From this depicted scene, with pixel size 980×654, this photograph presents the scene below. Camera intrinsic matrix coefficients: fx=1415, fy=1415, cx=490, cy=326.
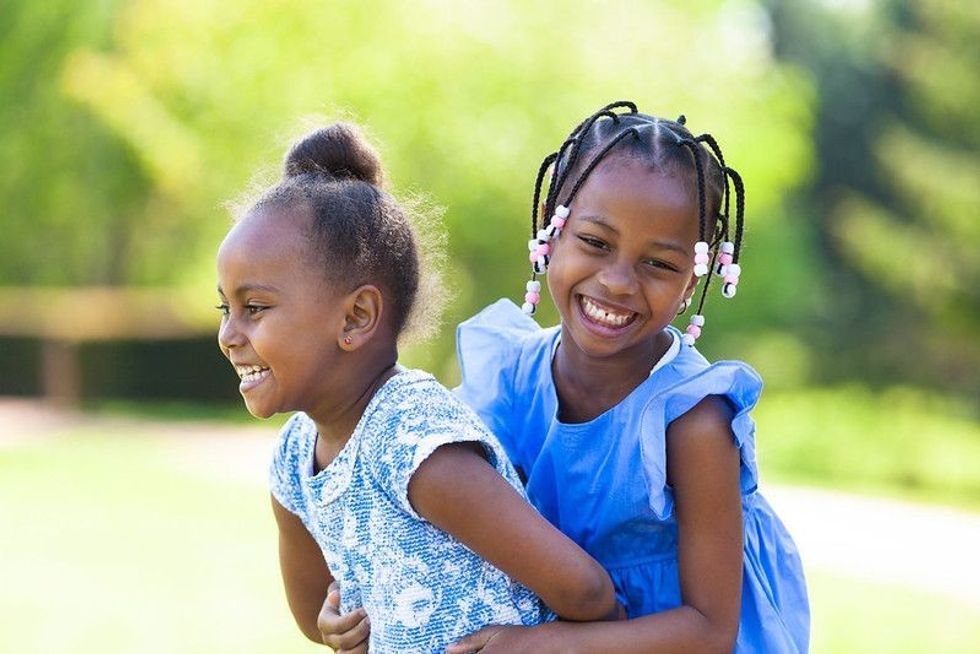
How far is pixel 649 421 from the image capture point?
2492mm

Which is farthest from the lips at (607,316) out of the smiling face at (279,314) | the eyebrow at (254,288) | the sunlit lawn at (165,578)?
the sunlit lawn at (165,578)

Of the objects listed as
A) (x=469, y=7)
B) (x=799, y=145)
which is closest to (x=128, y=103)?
(x=469, y=7)

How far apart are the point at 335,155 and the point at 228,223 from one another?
14785mm

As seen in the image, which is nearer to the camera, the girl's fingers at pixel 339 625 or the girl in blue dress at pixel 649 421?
the girl in blue dress at pixel 649 421

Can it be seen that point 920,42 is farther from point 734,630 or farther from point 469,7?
point 734,630

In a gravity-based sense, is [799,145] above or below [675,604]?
above

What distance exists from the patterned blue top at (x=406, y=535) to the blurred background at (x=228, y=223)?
13.4 ft

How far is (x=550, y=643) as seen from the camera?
2.47 meters

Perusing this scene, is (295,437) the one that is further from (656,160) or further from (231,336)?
(656,160)

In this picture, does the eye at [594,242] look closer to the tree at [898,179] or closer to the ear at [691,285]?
the ear at [691,285]

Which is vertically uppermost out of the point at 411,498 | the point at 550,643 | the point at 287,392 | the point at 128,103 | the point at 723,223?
the point at 128,103

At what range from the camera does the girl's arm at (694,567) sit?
2.47m

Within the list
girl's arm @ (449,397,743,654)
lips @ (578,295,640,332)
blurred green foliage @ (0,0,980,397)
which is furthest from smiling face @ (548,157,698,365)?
blurred green foliage @ (0,0,980,397)

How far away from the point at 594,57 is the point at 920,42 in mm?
8265
